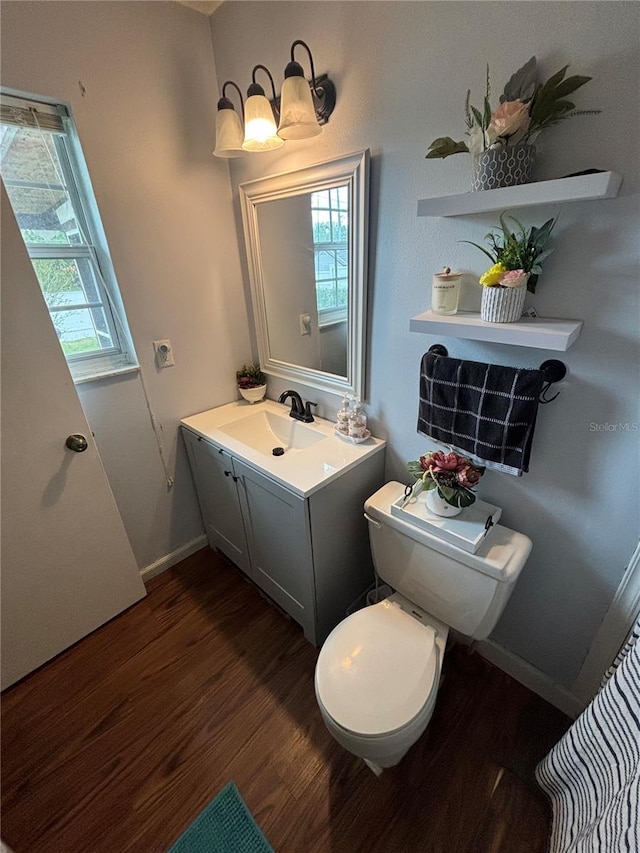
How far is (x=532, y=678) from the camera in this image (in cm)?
128

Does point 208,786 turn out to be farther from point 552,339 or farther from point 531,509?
point 552,339

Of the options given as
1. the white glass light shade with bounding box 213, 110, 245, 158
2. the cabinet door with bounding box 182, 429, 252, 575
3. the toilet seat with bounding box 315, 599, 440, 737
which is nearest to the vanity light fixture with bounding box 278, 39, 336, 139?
the white glass light shade with bounding box 213, 110, 245, 158

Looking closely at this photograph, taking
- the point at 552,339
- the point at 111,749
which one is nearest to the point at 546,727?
the point at 552,339

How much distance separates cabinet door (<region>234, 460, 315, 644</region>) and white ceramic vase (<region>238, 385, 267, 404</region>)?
514 mm

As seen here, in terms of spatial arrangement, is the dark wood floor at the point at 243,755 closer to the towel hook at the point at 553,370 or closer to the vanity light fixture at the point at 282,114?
the towel hook at the point at 553,370

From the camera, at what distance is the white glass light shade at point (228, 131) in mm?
1192

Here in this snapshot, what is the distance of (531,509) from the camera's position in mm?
1105

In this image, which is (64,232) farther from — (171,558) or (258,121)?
(171,558)

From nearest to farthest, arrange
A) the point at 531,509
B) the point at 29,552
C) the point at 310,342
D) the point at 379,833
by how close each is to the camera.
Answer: the point at 379,833 < the point at 531,509 < the point at 29,552 < the point at 310,342

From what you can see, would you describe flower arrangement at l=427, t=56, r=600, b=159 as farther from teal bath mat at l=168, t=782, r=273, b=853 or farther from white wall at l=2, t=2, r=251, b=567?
teal bath mat at l=168, t=782, r=273, b=853

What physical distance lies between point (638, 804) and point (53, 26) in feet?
7.68

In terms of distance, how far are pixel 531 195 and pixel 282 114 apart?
77 cm

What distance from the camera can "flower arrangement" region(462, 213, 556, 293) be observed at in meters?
0.83

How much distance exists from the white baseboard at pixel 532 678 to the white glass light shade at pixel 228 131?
200 centimetres
